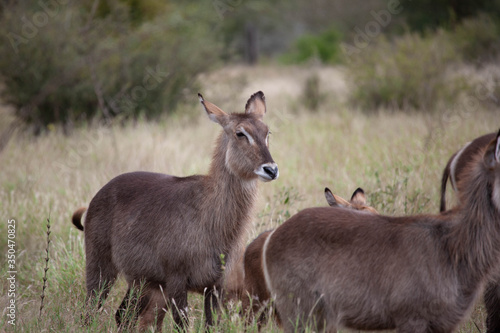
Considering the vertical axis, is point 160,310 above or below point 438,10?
below

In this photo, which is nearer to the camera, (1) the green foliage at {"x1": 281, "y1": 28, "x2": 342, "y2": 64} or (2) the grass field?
(2) the grass field

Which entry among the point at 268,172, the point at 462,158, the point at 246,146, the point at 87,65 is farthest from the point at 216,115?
the point at 87,65

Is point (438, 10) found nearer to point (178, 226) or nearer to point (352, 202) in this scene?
point (352, 202)

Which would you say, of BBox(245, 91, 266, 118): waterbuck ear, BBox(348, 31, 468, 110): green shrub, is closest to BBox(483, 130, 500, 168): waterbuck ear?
BBox(245, 91, 266, 118): waterbuck ear

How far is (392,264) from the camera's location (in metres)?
2.95

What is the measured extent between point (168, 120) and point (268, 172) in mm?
7720

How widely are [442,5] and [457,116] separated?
1324cm

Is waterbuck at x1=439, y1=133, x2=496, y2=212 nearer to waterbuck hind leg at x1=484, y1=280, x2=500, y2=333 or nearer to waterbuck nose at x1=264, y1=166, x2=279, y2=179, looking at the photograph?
waterbuck hind leg at x1=484, y1=280, x2=500, y2=333

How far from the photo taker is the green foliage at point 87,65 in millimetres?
10219

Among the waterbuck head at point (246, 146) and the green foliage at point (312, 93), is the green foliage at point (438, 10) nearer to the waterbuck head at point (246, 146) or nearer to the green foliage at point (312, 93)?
the green foliage at point (312, 93)

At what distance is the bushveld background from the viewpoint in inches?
211

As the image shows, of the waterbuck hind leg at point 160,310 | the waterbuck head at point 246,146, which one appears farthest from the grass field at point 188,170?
the waterbuck head at point 246,146

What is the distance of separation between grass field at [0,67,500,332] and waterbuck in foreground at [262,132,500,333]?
48 cm

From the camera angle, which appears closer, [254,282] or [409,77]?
[254,282]
